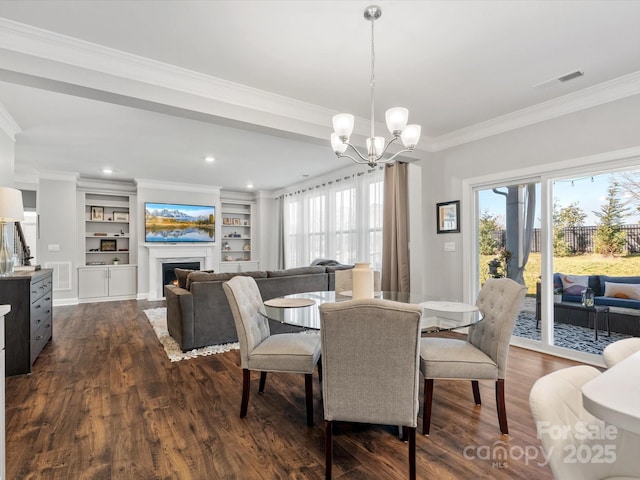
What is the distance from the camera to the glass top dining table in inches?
81.3

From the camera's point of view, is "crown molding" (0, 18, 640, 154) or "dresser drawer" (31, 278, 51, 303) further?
"dresser drawer" (31, 278, 51, 303)

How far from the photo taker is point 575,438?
0.88 meters

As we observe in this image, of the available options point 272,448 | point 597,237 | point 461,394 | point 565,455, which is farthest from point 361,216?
point 565,455

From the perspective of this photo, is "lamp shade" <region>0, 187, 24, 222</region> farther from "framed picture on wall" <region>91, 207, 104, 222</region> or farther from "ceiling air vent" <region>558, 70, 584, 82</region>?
"ceiling air vent" <region>558, 70, 584, 82</region>

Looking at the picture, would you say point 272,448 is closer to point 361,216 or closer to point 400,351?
point 400,351

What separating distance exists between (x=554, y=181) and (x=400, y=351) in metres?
3.18

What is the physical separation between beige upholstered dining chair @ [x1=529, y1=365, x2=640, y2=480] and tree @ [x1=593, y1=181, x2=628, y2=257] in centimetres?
314

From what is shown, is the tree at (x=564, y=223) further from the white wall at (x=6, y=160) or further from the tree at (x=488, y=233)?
the white wall at (x=6, y=160)

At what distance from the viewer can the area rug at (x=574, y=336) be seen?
3454 mm

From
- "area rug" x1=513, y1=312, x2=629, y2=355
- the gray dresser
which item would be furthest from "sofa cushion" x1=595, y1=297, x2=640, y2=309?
the gray dresser

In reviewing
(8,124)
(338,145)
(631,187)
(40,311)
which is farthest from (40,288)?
(631,187)

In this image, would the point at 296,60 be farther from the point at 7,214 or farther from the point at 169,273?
the point at 169,273

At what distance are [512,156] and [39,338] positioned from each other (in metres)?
5.63

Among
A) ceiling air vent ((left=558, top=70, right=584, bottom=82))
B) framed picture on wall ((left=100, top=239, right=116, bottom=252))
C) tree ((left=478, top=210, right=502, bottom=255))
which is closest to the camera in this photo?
ceiling air vent ((left=558, top=70, right=584, bottom=82))
